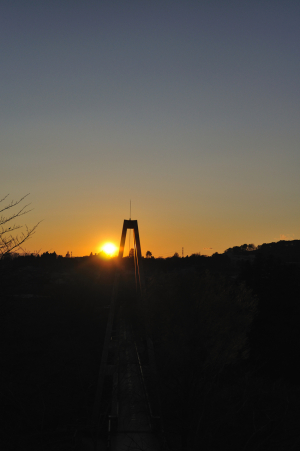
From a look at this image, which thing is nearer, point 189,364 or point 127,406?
point 189,364

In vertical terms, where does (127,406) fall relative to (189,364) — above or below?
below

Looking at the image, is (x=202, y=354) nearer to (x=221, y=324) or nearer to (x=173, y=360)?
(x=173, y=360)

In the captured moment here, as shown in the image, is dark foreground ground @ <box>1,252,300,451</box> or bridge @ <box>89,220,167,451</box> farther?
bridge @ <box>89,220,167,451</box>

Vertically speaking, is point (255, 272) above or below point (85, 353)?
above

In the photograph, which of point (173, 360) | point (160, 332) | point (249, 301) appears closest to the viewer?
point (173, 360)

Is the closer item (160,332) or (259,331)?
(160,332)

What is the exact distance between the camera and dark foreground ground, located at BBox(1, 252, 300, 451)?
12.3 meters

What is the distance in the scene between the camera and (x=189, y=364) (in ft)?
64.3

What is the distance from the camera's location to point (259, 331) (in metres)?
35.6

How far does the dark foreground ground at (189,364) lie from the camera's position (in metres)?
12.3

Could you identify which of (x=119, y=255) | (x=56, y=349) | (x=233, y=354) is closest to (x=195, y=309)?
(x=233, y=354)

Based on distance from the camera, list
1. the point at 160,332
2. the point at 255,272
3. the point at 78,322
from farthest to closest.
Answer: the point at 78,322
the point at 255,272
the point at 160,332

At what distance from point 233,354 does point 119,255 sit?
12.9 meters

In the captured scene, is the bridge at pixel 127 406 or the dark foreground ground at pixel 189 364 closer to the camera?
the dark foreground ground at pixel 189 364
